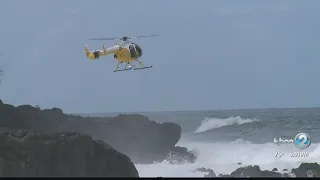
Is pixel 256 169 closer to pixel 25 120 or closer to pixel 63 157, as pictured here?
pixel 63 157

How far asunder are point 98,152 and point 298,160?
15093mm

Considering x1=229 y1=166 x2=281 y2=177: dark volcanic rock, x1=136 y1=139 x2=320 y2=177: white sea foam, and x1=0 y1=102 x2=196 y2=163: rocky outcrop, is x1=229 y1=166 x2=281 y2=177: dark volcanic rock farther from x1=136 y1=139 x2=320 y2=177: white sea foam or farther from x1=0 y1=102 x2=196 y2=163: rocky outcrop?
x1=0 y1=102 x2=196 y2=163: rocky outcrop

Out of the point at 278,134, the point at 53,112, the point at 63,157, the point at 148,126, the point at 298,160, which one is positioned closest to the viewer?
the point at 63,157

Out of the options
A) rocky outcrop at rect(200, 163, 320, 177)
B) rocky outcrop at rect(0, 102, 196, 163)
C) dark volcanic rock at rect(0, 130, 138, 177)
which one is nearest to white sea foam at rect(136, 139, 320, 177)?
rocky outcrop at rect(0, 102, 196, 163)

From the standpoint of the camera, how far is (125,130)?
44.6 metres

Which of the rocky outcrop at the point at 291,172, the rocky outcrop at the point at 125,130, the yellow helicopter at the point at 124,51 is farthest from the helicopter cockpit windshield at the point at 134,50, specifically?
the rocky outcrop at the point at 125,130

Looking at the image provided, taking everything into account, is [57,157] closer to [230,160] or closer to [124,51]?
[124,51]

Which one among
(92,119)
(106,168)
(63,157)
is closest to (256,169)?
(106,168)

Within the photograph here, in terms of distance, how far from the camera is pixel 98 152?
77.2 ft

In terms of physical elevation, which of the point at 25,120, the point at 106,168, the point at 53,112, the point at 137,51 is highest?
the point at 53,112

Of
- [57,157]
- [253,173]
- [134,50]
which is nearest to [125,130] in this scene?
[253,173]

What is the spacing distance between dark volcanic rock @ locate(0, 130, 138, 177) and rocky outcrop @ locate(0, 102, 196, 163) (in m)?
11.3

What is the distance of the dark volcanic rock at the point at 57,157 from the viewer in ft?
65.2

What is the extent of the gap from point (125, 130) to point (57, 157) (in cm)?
2252
